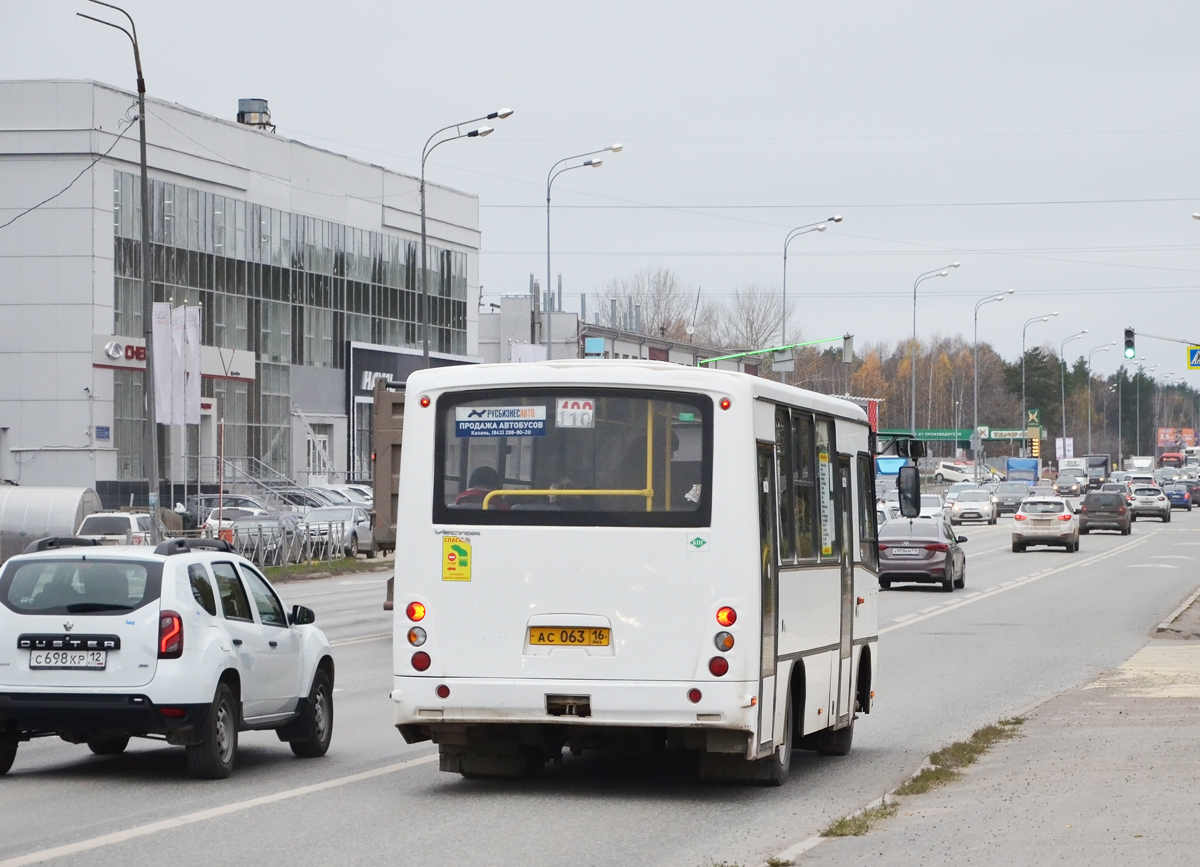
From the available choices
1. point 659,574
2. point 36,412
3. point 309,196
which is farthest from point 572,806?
point 309,196

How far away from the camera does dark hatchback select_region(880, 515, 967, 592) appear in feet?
117

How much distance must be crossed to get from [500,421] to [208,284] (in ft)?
193

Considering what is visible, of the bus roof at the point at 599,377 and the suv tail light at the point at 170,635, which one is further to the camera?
the suv tail light at the point at 170,635

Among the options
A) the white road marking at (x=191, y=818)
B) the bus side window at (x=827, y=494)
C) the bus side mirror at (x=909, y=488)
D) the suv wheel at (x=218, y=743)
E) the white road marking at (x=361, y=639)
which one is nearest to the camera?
the white road marking at (x=191, y=818)

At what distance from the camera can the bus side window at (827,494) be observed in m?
12.1

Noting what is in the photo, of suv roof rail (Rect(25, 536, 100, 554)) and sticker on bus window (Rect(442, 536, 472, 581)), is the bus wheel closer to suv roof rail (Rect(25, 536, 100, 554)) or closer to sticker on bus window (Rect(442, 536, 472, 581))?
sticker on bus window (Rect(442, 536, 472, 581))

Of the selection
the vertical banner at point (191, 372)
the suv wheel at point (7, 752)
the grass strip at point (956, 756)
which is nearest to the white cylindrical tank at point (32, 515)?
the vertical banner at point (191, 372)

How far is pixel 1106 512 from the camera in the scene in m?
66.1

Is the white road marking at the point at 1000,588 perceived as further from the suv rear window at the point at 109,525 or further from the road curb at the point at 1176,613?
the suv rear window at the point at 109,525

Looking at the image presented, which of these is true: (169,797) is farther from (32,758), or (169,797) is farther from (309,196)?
(309,196)

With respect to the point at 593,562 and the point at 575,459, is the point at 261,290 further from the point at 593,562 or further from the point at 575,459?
the point at 593,562

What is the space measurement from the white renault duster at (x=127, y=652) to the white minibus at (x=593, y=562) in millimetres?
1319

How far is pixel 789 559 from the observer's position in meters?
11.1

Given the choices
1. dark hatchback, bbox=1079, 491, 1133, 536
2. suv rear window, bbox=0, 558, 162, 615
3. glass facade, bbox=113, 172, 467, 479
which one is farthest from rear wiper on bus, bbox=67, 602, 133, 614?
dark hatchback, bbox=1079, 491, 1133, 536
